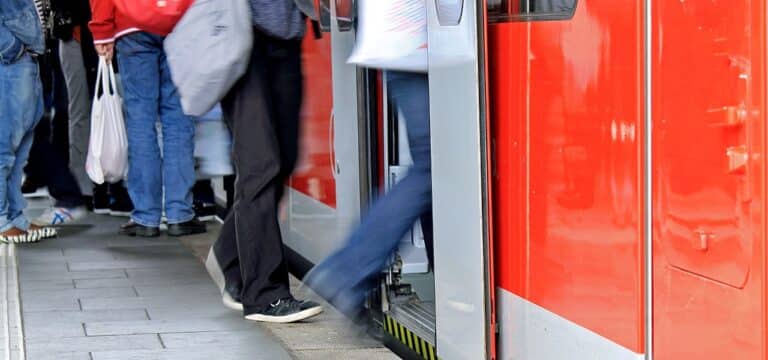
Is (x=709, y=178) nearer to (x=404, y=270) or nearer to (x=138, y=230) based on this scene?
(x=404, y=270)

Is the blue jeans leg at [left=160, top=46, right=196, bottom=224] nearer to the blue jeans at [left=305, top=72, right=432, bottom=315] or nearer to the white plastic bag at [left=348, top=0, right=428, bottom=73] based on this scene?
the blue jeans at [left=305, top=72, right=432, bottom=315]

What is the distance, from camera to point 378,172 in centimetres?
517

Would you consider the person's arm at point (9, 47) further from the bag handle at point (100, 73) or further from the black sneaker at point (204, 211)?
the black sneaker at point (204, 211)

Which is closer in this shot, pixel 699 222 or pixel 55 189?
pixel 699 222

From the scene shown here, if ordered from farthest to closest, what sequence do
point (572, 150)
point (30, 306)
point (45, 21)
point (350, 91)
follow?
point (45, 21), point (30, 306), point (350, 91), point (572, 150)

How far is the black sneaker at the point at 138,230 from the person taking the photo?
308 inches

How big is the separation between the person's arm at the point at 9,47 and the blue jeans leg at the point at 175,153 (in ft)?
2.78

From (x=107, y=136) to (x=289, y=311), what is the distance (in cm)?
295

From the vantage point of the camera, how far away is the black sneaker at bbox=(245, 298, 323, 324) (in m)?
5.29

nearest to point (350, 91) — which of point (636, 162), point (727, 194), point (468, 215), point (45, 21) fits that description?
point (468, 215)

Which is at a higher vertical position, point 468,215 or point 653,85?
point 653,85

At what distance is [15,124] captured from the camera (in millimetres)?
7391

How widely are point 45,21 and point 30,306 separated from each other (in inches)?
107

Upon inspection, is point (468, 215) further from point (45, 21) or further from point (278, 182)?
point (45, 21)
